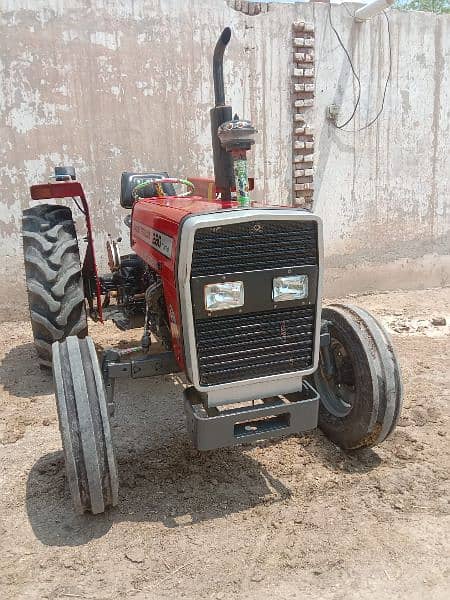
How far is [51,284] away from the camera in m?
3.60

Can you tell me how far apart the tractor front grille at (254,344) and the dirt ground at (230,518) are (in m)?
0.65

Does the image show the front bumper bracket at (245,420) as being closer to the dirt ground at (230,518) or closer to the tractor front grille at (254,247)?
the dirt ground at (230,518)

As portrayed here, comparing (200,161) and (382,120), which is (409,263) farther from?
(200,161)

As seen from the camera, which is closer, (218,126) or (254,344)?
(254,344)

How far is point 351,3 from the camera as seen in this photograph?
614 centimetres

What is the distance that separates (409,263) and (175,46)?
3.88 m

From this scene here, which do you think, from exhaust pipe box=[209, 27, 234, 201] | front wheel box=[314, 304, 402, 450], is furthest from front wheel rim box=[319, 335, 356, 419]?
exhaust pipe box=[209, 27, 234, 201]

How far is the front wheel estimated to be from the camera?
9.09 ft

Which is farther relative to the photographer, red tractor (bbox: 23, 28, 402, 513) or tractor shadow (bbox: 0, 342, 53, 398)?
tractor shadow (bbox: 0, 342, 53, 398)

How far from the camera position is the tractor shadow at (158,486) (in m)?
2.47

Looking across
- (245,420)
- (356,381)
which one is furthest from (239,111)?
(245,420)

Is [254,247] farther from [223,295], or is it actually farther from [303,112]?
[303,112]

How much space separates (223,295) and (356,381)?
3.30 feet

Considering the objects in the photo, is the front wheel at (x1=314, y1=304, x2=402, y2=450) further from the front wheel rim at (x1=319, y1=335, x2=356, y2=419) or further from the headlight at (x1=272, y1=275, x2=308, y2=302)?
the headlight at (x1=272, y1=275, x2=308, y2=302)
